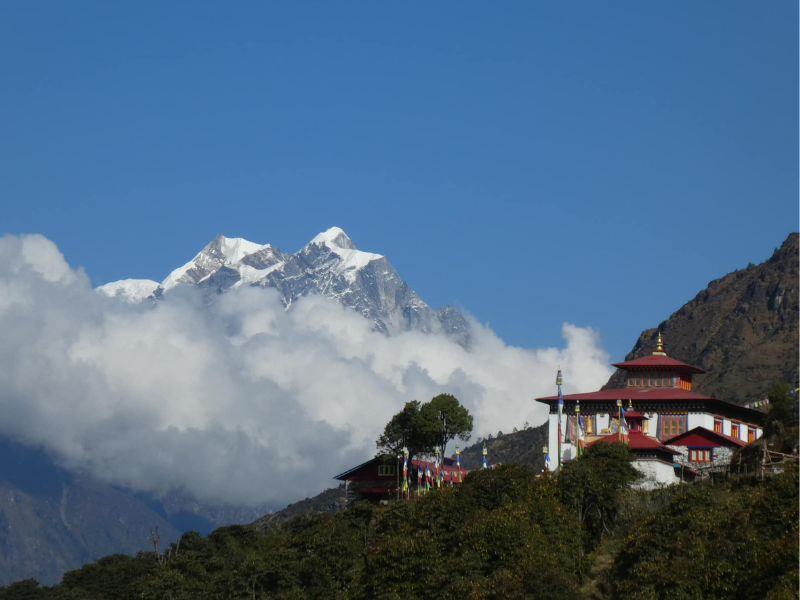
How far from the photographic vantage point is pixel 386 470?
372 feet

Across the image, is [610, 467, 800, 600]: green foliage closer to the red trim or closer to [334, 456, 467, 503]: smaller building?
the red trim

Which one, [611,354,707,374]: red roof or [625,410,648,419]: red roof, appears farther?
[611,354,707,374]: red roof

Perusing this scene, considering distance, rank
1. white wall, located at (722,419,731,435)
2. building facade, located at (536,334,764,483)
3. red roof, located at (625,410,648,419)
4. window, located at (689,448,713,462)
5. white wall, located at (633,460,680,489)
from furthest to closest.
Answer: white wall, located at (722,419,731,435)
building facade, located at (536,334,764,483)
red roof, located at (625,410,648,419)
window, located at (689,448,713,462)
white wall, located at (633,460,680,489)

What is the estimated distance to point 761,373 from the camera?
184 metres

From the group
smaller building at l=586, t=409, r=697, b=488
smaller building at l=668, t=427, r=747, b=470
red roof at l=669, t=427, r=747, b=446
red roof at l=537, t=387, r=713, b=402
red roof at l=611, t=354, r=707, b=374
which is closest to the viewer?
smaller building at l=586, t=409, r=697, b=488

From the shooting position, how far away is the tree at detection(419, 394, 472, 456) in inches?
4254

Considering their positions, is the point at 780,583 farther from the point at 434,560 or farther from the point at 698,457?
the point at 698,457

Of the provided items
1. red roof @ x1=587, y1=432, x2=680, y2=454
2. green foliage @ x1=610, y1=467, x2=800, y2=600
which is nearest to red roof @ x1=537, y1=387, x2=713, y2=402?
red roof @ x1=587, y1=432, x2=680, y2=454

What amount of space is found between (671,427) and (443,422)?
18988mm

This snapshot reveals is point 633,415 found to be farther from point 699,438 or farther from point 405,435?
point 405,435

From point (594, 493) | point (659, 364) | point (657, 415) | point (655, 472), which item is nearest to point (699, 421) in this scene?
point (657, 415)

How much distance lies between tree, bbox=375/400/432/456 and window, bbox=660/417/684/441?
66.1ft

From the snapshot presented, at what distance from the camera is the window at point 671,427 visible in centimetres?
10450

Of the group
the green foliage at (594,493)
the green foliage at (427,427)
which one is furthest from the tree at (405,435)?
the green foliage at (594,493)
